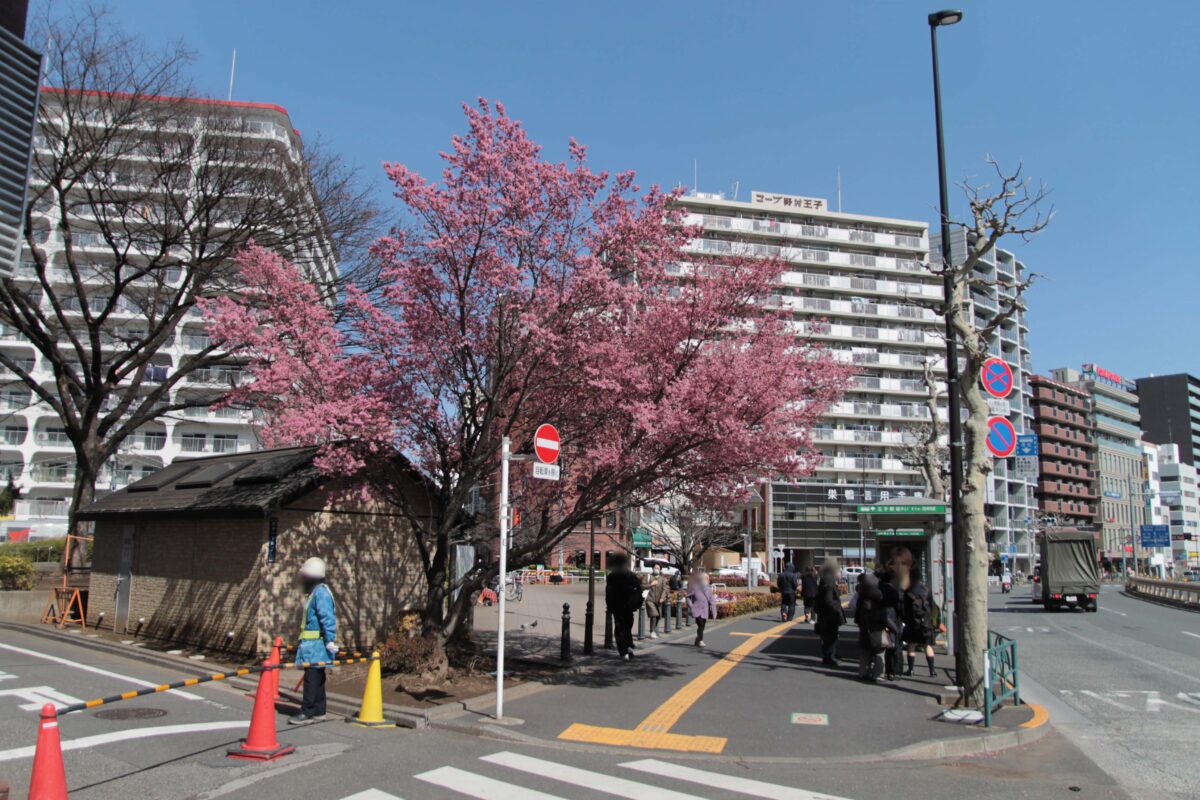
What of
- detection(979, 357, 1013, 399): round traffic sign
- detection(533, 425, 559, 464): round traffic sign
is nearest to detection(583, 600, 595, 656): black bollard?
detection(533, 425, 559, 464): round traffic sign

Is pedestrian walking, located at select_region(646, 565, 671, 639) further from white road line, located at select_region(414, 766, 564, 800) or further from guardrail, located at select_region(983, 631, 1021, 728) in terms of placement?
white road line, located at select_region(414, 766, 564, 800)

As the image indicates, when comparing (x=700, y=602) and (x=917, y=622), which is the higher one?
(x=917, y=622)

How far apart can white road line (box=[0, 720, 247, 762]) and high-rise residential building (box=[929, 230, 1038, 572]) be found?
75.1 metres

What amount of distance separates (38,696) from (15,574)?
1332 centimetres

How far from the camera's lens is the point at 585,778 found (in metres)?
6.97

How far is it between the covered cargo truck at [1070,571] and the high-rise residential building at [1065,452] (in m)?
60.9

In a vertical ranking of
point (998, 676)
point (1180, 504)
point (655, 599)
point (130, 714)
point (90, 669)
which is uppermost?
point (1180, 504)

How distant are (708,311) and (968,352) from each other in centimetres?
340

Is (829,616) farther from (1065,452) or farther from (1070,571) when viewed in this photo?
(1065,452)

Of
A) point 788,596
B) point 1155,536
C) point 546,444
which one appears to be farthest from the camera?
point 1155,536

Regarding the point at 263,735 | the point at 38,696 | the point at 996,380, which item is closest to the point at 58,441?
the point at 38,696

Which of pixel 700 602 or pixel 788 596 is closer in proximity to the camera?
pixel 700 602

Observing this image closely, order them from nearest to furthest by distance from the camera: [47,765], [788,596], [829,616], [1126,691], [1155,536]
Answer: [47,765] < [1126,691] < [829,616] < [788,596] < [1155,536]

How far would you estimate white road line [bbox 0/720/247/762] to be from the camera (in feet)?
23.6
